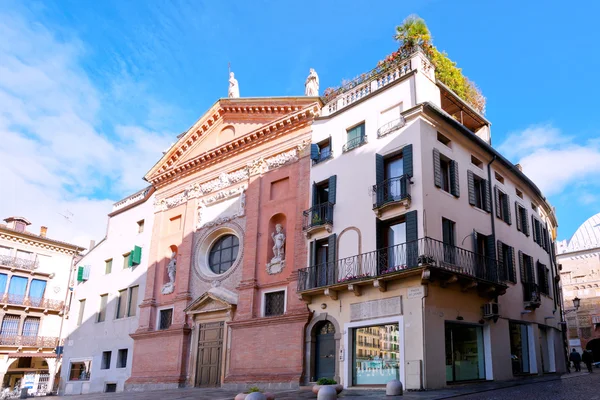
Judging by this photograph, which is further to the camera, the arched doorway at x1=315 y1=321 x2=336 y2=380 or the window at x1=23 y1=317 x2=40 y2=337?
the window at x1=23 y1=317 x2=40 y2=337

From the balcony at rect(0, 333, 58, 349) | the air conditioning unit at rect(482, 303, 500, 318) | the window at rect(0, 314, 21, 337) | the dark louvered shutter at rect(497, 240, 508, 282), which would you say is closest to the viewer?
the air conditioning unit at rect(482, 303, 500, 318)

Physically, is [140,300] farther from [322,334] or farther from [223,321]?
[322,334]

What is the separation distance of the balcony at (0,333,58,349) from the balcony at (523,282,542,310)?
35.7 meters

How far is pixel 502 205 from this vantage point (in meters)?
22.6

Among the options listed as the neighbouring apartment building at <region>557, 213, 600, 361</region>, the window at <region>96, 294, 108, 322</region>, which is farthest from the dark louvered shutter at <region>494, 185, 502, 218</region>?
the neighbouring apartment building at <region>557, 213, 600, 361</region>

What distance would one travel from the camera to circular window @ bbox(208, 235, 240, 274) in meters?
25.7

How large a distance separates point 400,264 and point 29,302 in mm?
35007

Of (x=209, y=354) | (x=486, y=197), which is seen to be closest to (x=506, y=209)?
(x=486, y=197)

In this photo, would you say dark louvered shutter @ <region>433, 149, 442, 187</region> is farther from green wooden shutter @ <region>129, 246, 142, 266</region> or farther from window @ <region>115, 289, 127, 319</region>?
window @ <region>115, 289, 127, 319</region>

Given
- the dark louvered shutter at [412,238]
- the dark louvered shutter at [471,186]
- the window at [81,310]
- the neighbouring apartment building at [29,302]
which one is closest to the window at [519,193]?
the dark louvered shutter at [471,186]

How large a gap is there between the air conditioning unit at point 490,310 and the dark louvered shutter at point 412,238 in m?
4.01

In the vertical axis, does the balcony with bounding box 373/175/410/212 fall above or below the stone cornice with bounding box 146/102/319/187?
below

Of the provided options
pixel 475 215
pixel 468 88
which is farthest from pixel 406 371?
pixel 468 88

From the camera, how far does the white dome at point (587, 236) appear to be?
5191 centimetres
